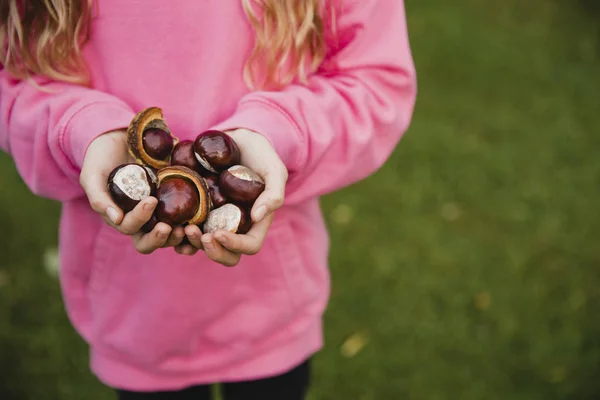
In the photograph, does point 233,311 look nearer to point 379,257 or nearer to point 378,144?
point 378,144

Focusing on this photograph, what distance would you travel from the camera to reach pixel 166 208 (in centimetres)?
133

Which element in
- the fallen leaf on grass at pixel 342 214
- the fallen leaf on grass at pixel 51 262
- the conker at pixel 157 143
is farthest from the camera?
the fallen leaf on grass at pixel 342 214

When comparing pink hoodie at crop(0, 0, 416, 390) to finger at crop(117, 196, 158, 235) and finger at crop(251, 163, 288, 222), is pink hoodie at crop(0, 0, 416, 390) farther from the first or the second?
finger at crop(117, 196, 158, 235)

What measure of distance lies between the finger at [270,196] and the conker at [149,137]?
275 millimetres

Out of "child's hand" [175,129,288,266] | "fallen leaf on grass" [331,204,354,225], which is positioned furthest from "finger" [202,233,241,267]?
"fallen leaf on grass" [331,204,354,225]

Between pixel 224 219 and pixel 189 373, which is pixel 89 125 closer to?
pixel 224 219

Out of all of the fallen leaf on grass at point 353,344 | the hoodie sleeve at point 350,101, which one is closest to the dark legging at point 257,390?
the hoodie sleeve at point 350,101

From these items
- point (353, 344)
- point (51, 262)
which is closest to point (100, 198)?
point (353, 344)

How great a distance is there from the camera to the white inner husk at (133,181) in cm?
129

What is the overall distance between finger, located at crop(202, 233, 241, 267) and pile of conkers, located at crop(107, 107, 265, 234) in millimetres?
71

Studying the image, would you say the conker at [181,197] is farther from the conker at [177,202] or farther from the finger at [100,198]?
the finger at [100,198]

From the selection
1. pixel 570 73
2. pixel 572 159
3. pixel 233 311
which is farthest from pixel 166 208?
pixel 570 73

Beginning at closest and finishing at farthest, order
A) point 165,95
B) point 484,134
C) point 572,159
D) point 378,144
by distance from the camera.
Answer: point 165,95
point 378,144
point 572,159
point 484,134

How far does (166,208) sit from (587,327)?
2529 mm
